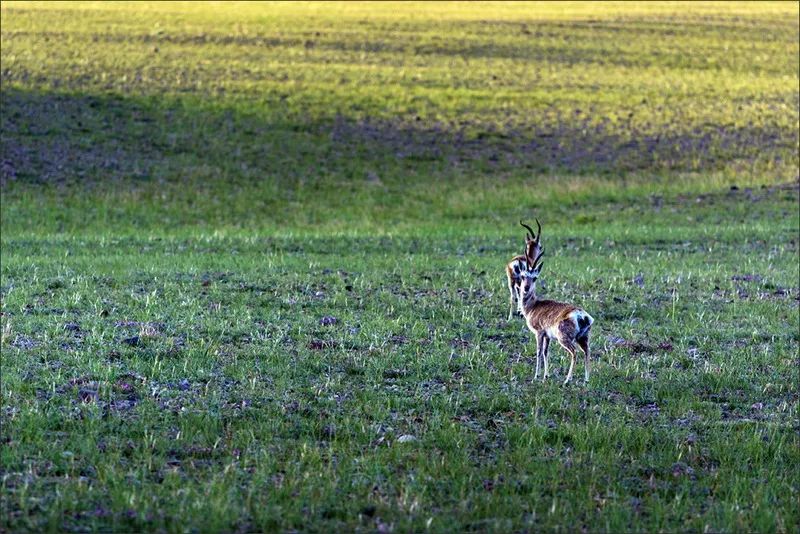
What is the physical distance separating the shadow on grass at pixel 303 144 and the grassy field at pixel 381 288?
160 mm

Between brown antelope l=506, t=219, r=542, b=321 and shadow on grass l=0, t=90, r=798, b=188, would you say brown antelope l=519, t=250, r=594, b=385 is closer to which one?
brown antelope l=506, t=219, r=542, b=321

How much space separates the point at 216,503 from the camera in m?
7.51

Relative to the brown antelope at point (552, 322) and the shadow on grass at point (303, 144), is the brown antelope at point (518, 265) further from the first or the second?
the shadow on grass at point (303, 144)

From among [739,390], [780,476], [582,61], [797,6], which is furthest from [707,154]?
[797,6]

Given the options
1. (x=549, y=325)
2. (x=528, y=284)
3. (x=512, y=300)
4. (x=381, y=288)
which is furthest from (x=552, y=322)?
(x=381, y=288)

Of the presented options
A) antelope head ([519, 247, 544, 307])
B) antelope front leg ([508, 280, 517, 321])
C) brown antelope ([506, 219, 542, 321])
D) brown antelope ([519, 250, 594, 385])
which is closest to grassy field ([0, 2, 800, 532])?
antelope front leg ([508, 280, 517, 321])

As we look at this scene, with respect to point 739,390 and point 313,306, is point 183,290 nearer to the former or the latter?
point 313,306

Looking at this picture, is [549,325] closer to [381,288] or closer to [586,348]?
[586,348]

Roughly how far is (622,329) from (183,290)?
6.27 metres

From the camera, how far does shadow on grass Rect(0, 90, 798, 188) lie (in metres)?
35.0

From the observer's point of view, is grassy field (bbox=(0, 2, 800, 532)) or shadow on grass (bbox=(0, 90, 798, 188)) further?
shadow on grass (bbox=(0, 90, 798, 188))

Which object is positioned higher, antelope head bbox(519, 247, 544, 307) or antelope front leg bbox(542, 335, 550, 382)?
antelope head bbox(519, 247, 544, 307)

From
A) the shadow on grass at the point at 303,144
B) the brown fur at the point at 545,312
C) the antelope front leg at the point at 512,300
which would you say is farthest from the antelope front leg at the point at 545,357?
the shadow on grass at the point at 303,144

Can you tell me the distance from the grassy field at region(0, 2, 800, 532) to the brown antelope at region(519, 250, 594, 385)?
15.3 inches
